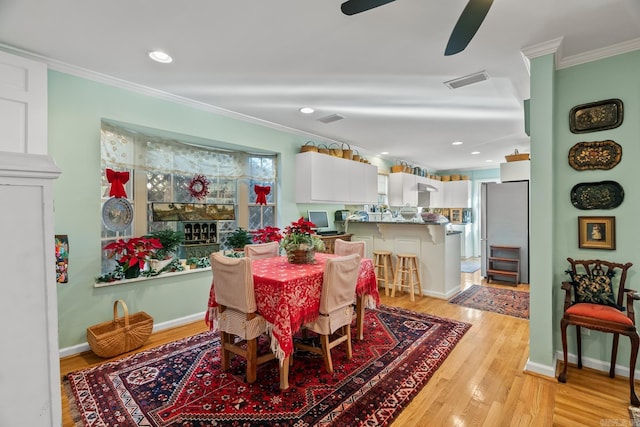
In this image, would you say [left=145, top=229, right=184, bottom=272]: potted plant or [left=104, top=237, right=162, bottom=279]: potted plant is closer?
[left=104, top=237, right=162, bottom=279]: potted plant

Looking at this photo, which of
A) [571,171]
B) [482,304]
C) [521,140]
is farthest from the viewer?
[521,140]

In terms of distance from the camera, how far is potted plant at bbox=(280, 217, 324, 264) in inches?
107

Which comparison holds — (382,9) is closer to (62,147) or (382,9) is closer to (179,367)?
(62,147)

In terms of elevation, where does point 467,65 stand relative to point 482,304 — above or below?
above

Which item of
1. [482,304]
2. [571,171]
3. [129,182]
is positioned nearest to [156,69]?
[129,182]

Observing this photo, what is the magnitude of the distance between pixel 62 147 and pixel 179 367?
2.10m

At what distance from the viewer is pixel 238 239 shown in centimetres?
391

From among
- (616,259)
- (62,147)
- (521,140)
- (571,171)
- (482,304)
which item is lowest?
(482,304)

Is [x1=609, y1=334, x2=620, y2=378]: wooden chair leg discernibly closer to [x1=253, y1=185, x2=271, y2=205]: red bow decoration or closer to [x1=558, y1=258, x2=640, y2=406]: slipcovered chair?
[x1=558, y1=258, x2=640, y2=406]: slipcovered chair

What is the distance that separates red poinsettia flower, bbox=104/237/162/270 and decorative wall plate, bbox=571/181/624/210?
372 centimetres

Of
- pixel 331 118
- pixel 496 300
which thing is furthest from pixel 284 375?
pixel 496 300

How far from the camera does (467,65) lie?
2562mm

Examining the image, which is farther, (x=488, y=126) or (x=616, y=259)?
(x=488, y=126)

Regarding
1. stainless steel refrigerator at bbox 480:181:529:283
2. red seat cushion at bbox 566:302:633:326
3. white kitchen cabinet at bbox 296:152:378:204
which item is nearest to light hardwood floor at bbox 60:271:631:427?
red seat cushion at bbox 566:302:633:326
